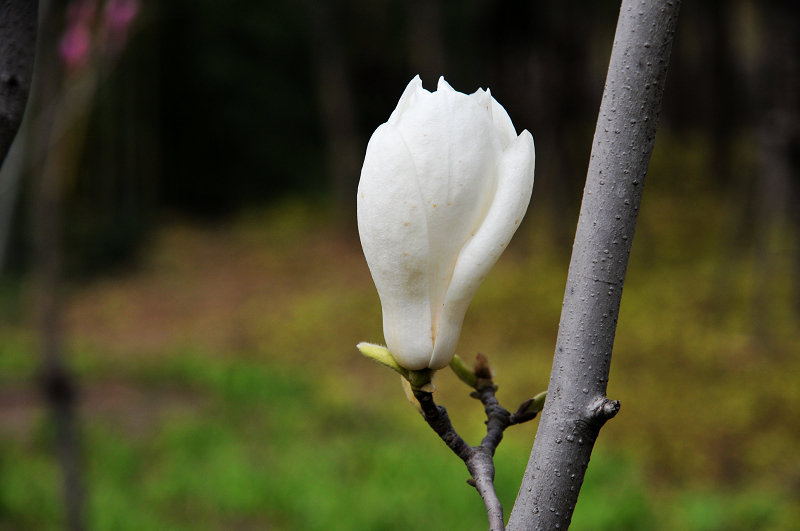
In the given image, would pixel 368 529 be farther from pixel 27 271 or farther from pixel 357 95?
pixel 357 95

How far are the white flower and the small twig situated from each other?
0.29 feet

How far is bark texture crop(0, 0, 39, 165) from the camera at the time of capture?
2.15 ft

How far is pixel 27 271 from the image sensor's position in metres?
8.14

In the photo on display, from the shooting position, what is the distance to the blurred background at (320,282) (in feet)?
11.2

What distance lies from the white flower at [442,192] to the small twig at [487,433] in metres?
0.09

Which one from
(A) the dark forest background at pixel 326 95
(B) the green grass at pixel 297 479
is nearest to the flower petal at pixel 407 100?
(B) the green grass at pixel 297 479

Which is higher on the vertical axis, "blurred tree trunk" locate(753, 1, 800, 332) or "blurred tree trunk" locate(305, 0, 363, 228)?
"blurred tree trunk" locate(305, 0, 363, 228)

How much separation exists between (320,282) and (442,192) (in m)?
7.71

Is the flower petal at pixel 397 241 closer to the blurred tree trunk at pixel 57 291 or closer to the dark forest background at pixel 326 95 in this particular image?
the blurred tree trunk at pixel 57 291

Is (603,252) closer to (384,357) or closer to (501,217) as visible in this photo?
(501,217)

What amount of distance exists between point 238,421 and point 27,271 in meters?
4.55

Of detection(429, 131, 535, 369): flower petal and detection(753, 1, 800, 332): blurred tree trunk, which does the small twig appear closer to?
detection(429, 131, 535, 369): flower petal

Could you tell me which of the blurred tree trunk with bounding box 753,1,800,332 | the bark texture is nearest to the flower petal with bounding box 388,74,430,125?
the bark texture

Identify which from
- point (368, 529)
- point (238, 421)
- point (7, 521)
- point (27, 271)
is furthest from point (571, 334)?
point (27, 271)
